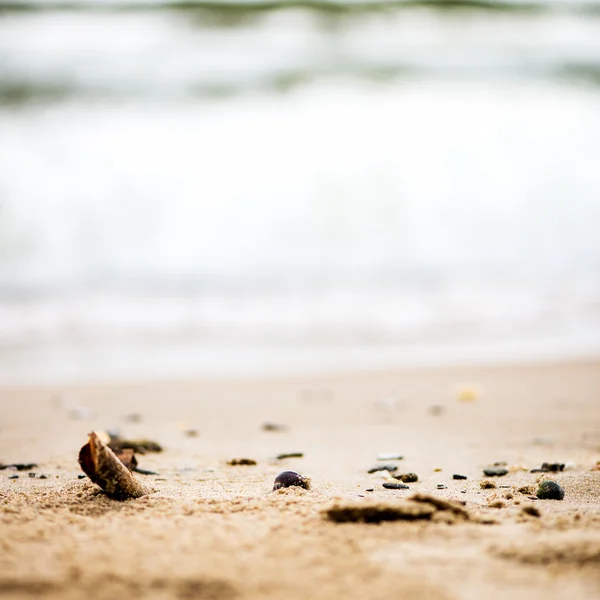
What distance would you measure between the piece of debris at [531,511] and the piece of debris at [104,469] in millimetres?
840

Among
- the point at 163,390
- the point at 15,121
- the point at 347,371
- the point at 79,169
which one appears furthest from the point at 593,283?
the point at 15,121

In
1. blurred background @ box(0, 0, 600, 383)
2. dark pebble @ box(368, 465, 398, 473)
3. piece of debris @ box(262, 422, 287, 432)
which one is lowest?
piece of debris @ box(262, 422, 287, 432)

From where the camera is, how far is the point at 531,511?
1.50 m

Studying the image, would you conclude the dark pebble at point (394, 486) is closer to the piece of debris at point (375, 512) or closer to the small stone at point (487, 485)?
the small stone at point (487, 485)

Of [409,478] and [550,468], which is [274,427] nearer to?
[409,478]

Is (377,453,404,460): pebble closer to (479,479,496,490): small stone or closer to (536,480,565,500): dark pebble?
(479,479,496,490): small stone

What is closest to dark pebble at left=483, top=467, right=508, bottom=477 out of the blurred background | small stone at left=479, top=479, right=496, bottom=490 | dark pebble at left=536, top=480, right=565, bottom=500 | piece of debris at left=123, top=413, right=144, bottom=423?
small stone at left=479, top=479, right=496, bottom=490

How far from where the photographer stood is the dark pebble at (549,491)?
5.62 feet

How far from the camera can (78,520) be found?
56.2 inches

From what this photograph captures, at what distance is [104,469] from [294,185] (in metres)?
6.70

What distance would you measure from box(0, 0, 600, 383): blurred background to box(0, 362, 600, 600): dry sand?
1.55 metres

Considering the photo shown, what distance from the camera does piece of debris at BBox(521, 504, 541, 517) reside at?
1488 millimetres

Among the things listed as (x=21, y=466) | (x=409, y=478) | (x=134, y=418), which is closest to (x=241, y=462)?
(x=409, y=478)

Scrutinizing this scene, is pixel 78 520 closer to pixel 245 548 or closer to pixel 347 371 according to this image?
pixel 245 548
